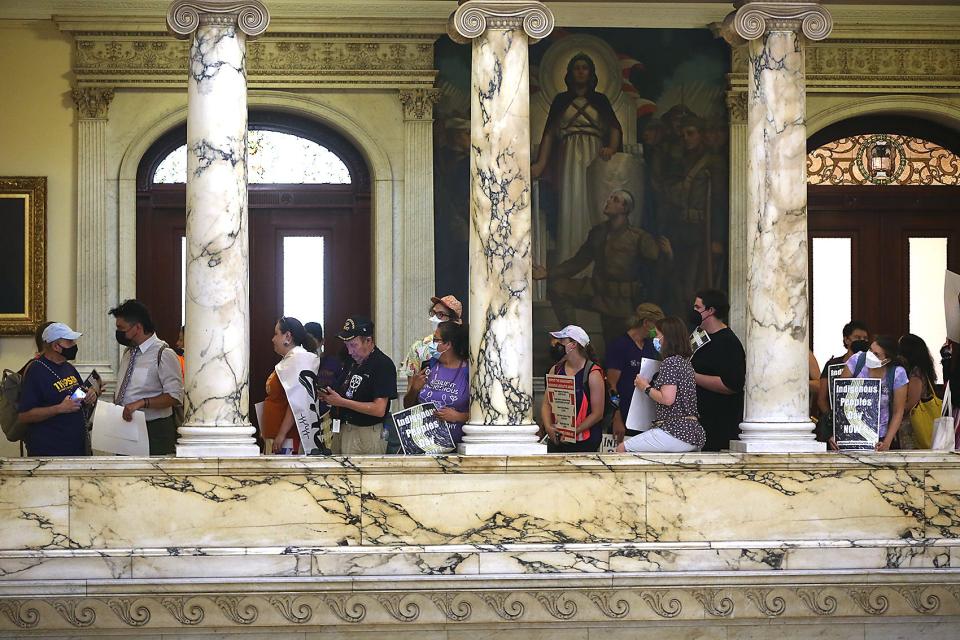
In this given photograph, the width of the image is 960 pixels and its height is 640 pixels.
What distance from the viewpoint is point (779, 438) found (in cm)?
971

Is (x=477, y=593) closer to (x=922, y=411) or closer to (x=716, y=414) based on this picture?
(x=716, y=414)

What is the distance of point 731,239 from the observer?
1442 cm

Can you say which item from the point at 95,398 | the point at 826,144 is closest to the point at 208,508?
the point at 95,398

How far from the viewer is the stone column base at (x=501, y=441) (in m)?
9.51

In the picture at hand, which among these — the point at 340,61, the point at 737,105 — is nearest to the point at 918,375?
the point at 737,105

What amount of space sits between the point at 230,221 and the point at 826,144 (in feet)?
25.1

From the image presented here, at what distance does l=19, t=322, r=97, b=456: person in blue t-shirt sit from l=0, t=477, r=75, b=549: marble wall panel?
80 cm

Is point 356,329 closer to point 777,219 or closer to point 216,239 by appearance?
point 216,239

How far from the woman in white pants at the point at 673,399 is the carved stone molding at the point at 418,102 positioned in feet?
17.1

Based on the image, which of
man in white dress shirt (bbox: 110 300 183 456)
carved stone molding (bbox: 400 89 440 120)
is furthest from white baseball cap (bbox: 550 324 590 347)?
carved stone molding (bbox: 400 89 440 120)

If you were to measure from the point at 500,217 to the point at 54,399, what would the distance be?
3295 mm

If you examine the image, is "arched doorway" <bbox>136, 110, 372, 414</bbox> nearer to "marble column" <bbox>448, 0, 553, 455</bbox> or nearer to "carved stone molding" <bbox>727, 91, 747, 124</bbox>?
"carved stone molding" <bbox>727, 91, 747, 124</bbox>

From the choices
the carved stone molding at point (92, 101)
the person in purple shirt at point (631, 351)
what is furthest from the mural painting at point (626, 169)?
the carved stone molding at point (92, 101)

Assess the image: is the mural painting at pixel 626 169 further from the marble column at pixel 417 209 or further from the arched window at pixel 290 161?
the arched window at pixel 290 161
